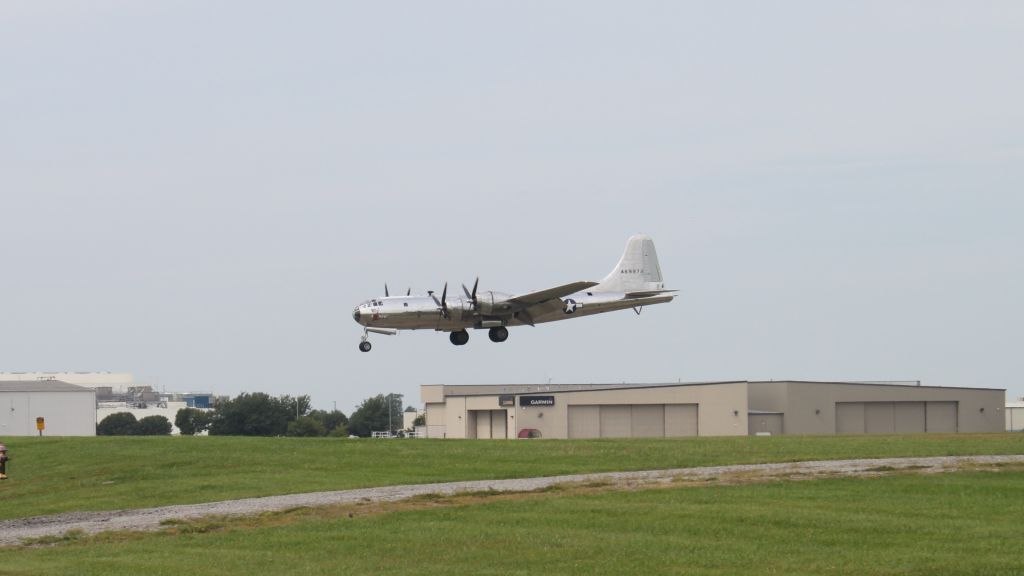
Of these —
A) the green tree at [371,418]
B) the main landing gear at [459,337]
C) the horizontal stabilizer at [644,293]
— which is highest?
the horizontal stabilizer at [644,293]

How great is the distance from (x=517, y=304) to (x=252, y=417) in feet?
242

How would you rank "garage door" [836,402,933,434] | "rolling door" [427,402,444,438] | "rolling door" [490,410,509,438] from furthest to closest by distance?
"rolling door" [427,402,444,438], "rolling door" [490,410,509,438], "garage door" [836,402,933,434]

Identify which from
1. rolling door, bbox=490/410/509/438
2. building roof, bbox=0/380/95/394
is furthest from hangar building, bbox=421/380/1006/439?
building roof, bbox=0/380/95/394

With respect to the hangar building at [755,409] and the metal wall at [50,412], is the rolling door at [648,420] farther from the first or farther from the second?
the metal wall at [50,412]

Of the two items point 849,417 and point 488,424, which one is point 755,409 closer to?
point 849,417

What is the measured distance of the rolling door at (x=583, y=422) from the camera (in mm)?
79875

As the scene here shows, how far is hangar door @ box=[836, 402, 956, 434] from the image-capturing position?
261ft

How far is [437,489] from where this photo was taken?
29.8m

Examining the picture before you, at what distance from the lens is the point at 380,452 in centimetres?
3988

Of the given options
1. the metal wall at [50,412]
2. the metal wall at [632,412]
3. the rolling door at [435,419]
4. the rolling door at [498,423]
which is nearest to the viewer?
the metal wall at [632,412]

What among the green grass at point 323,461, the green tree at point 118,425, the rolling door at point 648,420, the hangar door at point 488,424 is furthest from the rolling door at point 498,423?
the green tree at point 118,425

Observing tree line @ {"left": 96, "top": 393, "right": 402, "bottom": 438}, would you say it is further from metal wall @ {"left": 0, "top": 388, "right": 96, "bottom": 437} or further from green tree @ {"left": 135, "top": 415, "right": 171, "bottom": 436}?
metal wall @ {"left": 0, "top": 388, "right": 96, "bottom": 437}

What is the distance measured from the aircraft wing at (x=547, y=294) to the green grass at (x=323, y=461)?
12565mm

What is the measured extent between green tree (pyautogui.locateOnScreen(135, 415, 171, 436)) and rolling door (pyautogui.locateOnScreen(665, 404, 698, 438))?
79.4 m
